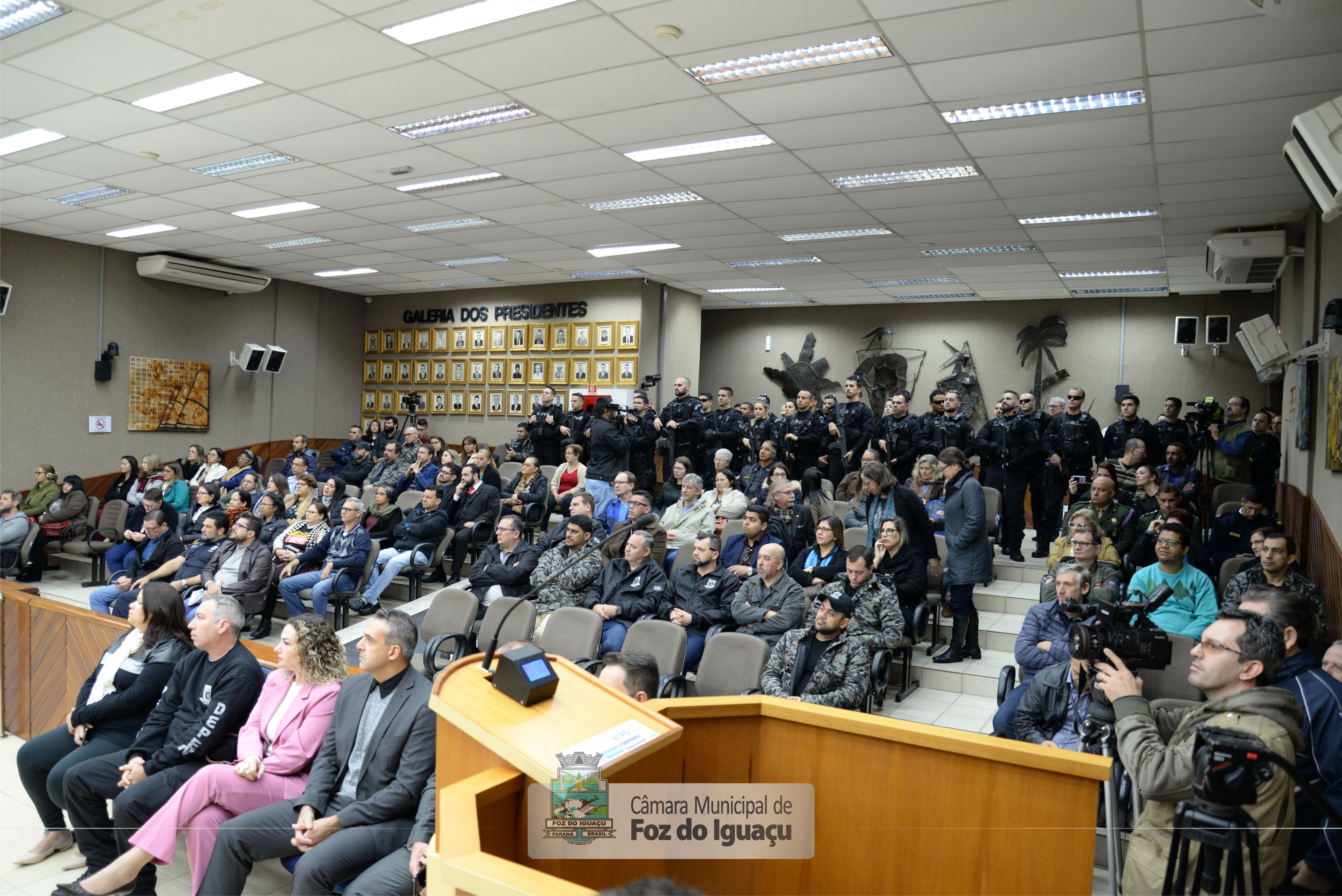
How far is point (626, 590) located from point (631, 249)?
16.9 feet

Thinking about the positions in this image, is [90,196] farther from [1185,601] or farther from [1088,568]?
[1185,601]

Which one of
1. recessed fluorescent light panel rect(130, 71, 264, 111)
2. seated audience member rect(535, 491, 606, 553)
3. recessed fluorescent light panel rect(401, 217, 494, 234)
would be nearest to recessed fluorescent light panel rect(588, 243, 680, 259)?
recessed fluorescent light panel rect(401, 217, 494, 234)

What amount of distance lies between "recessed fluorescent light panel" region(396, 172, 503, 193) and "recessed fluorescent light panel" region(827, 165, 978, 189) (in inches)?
104

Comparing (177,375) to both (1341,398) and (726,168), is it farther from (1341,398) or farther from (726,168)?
(1341,398)

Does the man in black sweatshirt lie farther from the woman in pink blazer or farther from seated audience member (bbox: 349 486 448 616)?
seated audience member (bbox: 349 486 448 616)

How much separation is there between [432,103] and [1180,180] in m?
5.08

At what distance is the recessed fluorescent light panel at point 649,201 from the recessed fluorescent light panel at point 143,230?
15.6ft

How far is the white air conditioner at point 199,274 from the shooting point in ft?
33.9

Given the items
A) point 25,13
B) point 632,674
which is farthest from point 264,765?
point 25,13

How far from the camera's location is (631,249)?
9.36m

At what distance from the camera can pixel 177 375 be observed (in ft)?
36.6

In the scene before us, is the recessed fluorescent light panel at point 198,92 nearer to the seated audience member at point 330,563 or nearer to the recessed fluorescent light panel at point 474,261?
the seated audience member at point 330,563

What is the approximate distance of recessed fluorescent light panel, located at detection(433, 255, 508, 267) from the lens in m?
10.0

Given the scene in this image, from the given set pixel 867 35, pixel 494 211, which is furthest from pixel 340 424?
pixel 867 35
